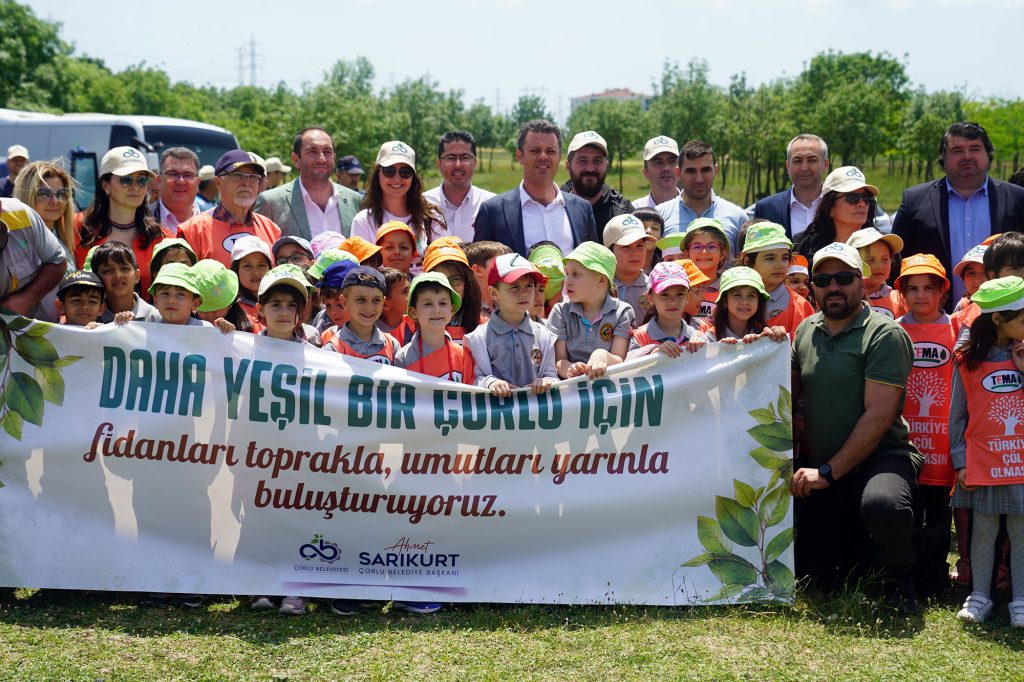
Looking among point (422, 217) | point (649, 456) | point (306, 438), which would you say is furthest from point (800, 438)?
point (422, 217)

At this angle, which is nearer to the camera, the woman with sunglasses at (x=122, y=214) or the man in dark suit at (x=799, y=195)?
the woman with sunglasses at (x=122, y=214)

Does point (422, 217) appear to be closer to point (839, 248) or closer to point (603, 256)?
point (603, 256)

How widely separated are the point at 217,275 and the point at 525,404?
6.40ft

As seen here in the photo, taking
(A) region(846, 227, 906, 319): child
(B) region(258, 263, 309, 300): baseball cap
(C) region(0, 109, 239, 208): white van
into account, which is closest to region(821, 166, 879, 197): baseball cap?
(A) region(846, 227, 906, 319): child

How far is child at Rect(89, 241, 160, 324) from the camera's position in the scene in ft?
19.9

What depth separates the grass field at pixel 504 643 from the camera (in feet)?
15.4

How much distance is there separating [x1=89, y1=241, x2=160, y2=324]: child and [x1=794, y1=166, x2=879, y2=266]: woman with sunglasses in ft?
15.0

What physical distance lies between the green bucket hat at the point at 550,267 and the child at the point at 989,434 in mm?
2544

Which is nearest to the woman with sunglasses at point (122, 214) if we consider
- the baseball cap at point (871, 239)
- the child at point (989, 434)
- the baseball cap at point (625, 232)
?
the baseball cap at point (625, 232)

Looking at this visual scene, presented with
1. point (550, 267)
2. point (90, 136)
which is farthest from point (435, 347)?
point (90, 136)

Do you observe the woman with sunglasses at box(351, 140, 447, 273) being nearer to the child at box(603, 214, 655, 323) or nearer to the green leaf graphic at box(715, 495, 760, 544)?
the child at box(603, 214, 655, 323)

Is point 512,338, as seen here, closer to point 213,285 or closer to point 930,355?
point 213,285

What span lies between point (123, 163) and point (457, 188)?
8.74ft

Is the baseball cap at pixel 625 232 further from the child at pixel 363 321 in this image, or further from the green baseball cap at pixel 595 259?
the child at pixel 363 321
